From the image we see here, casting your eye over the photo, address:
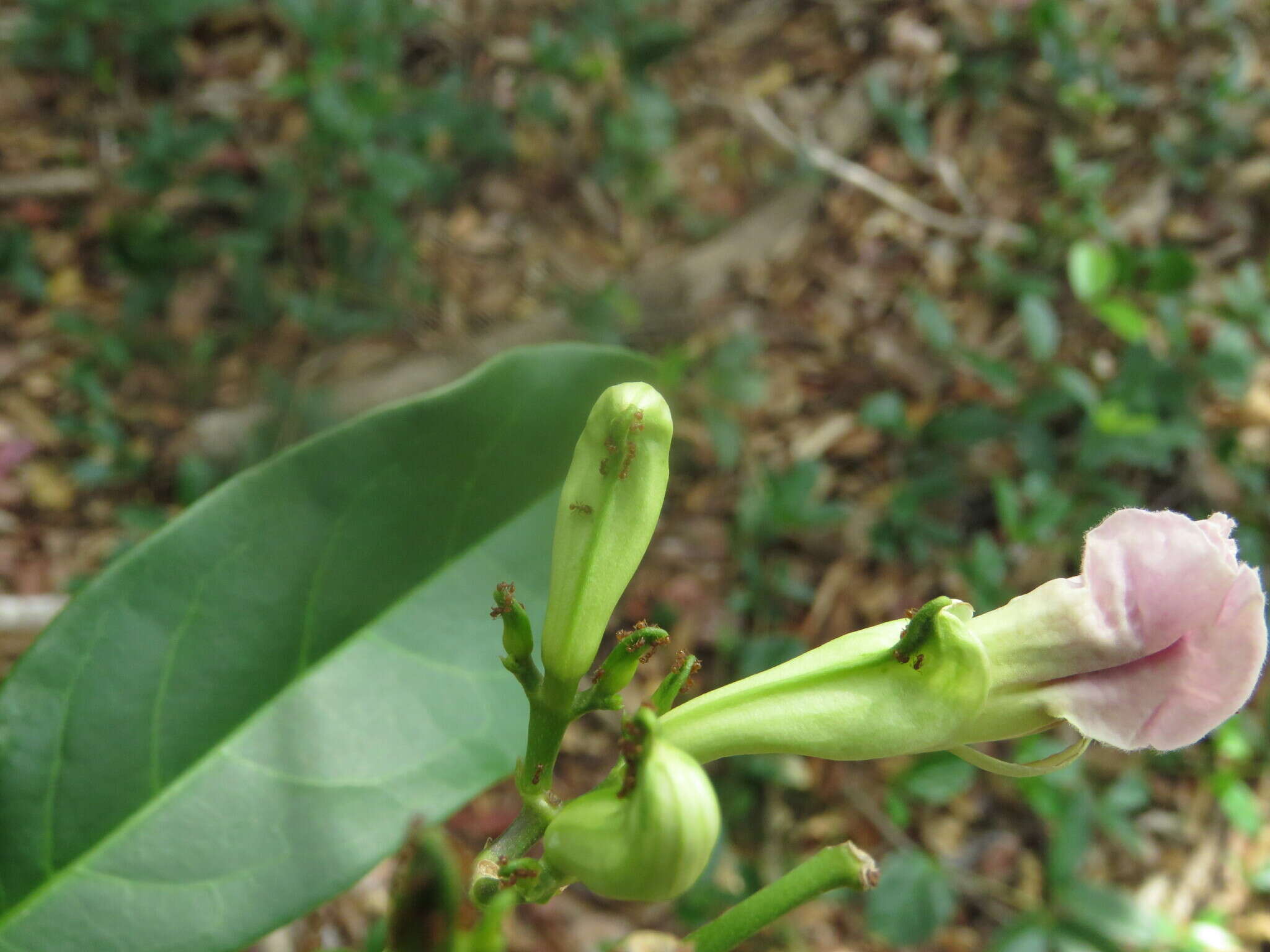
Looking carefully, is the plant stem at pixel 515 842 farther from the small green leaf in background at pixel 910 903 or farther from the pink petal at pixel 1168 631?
the small green leaf in background at pixel 910 903

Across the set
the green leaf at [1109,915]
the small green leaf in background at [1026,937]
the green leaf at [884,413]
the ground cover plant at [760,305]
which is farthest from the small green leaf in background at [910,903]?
the green leaf at [884,413]

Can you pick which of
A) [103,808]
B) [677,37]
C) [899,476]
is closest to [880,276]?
[899,476]

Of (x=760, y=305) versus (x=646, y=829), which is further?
(x=760, y=305)

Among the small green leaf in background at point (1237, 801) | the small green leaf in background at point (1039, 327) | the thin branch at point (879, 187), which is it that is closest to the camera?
the small green leaf in background at point (1237, 801)

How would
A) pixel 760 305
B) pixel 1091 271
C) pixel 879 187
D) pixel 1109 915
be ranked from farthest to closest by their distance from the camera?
pixel 879 187, pixel 760 305, pixel 1091 271, pixel 1109 915

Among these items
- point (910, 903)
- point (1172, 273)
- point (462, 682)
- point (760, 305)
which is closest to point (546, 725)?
point (462, 682)

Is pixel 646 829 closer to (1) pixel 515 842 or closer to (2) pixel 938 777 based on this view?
(1) pixel 515 842

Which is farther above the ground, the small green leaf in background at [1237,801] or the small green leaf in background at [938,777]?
the small green leaf in background at [938,777]

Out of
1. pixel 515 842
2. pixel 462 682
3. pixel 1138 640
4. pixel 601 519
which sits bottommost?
pixel 462 682
